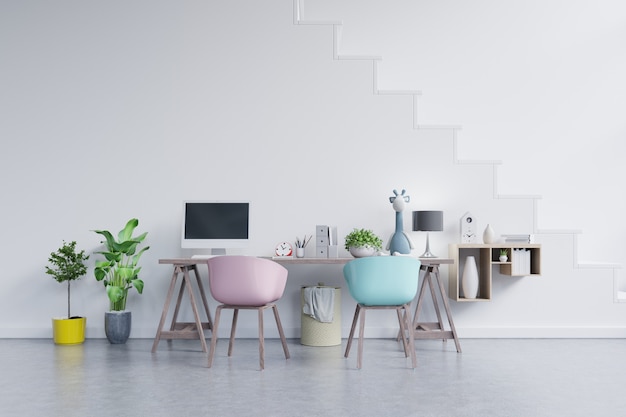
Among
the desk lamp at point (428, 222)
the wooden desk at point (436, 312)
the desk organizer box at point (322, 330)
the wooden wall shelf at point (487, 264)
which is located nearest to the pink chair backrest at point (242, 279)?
the desk organizer box at point (322, 330)

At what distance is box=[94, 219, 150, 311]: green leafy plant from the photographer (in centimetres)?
478

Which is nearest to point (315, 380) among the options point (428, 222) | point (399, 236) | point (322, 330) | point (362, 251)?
point (322, 330)

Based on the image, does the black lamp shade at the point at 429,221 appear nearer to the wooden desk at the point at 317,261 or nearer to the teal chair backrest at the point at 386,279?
the wooden desk at the point at 317,261

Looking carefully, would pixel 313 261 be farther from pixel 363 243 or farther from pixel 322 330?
pixel 322 330

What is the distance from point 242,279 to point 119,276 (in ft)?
4.64

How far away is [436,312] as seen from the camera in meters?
4.86

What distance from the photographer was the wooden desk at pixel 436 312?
4.47 meters

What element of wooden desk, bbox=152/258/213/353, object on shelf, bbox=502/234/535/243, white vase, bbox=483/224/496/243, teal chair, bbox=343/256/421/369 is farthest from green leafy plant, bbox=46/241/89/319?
object on shelf, bbox=502/234/535/243

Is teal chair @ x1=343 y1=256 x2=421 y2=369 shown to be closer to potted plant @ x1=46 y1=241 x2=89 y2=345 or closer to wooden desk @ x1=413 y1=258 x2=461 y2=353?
wooden desk @ x1=413 y1=258 x2=461 y2=353

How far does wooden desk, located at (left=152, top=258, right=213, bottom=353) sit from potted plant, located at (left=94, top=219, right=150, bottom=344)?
37 cm

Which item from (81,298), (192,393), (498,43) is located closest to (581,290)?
(498,43)

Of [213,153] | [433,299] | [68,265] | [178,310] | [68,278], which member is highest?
[213,153]

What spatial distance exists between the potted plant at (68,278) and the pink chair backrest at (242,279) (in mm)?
1552

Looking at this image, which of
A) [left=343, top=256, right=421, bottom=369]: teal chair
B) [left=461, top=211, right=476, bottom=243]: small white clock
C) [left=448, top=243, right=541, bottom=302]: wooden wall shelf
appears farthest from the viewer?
[left=461, top=211, right=476, bottom=243]: small white clock
